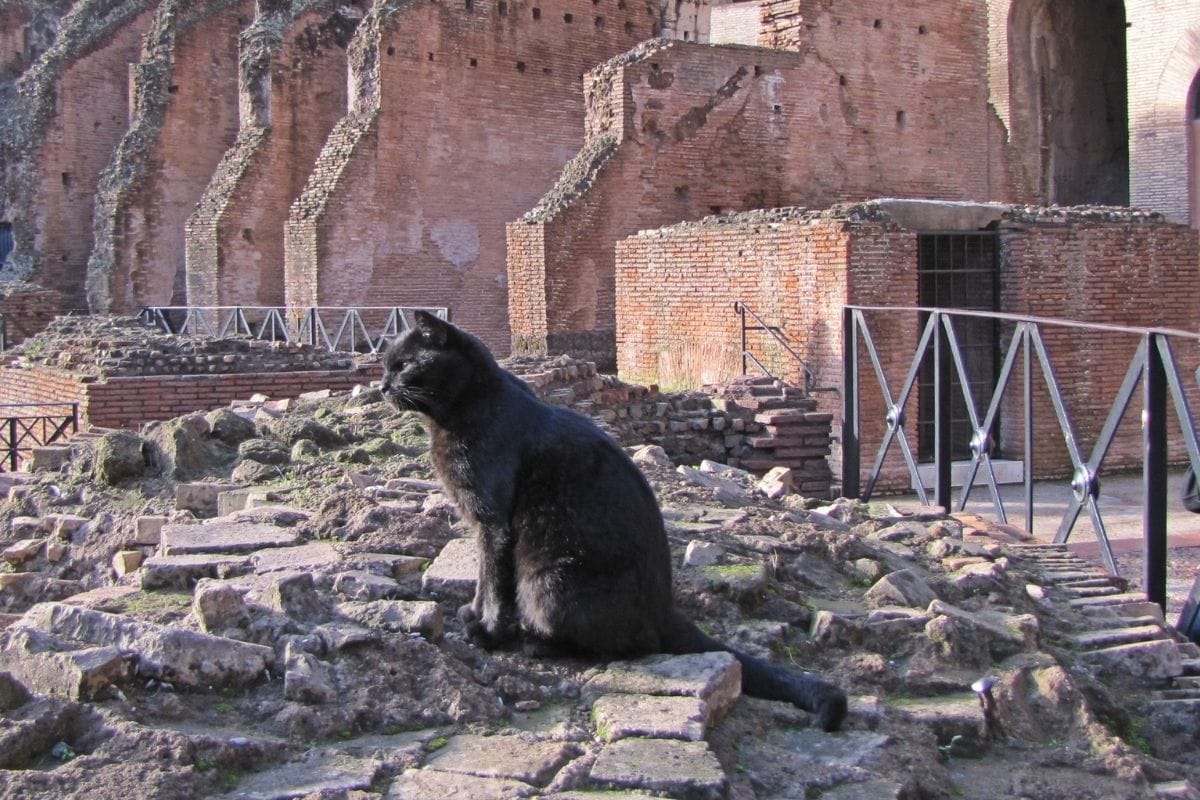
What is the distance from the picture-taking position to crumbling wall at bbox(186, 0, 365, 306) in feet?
70.4

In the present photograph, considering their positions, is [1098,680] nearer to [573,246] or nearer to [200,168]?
[573,246]

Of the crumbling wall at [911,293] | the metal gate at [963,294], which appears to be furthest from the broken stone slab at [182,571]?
the metal gate at [963,294]

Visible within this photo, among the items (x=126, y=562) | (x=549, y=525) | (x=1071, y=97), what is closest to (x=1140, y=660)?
(x=549, y=525)

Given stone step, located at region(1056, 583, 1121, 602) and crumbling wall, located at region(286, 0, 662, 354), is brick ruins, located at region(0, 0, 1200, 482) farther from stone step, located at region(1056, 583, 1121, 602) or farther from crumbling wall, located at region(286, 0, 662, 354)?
stone step, located at region(1056, 583, 1121, 602)

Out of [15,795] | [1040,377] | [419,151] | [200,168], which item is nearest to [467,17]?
[419,151]

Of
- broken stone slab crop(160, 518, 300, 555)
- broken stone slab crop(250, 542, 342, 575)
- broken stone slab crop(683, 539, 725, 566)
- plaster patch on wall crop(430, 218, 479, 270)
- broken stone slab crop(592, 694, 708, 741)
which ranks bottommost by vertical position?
broken stone slab crop(592, 694, 708, 741)

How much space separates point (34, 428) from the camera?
1129 cm

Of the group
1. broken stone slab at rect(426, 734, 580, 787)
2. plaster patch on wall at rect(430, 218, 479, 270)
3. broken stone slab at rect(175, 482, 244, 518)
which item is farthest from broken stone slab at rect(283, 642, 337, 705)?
plaster patch on wall at rect(430, 218, 479, 270)

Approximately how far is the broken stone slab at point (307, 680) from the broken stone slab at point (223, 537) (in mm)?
1210

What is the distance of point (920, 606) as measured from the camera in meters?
4.59

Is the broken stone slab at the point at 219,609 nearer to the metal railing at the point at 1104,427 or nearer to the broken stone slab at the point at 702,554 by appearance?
the broken stone slab at the point at 702,554

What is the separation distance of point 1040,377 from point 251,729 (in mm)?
10076

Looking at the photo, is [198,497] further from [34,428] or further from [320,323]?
[320,323]

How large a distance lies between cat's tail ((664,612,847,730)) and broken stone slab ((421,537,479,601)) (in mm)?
668
